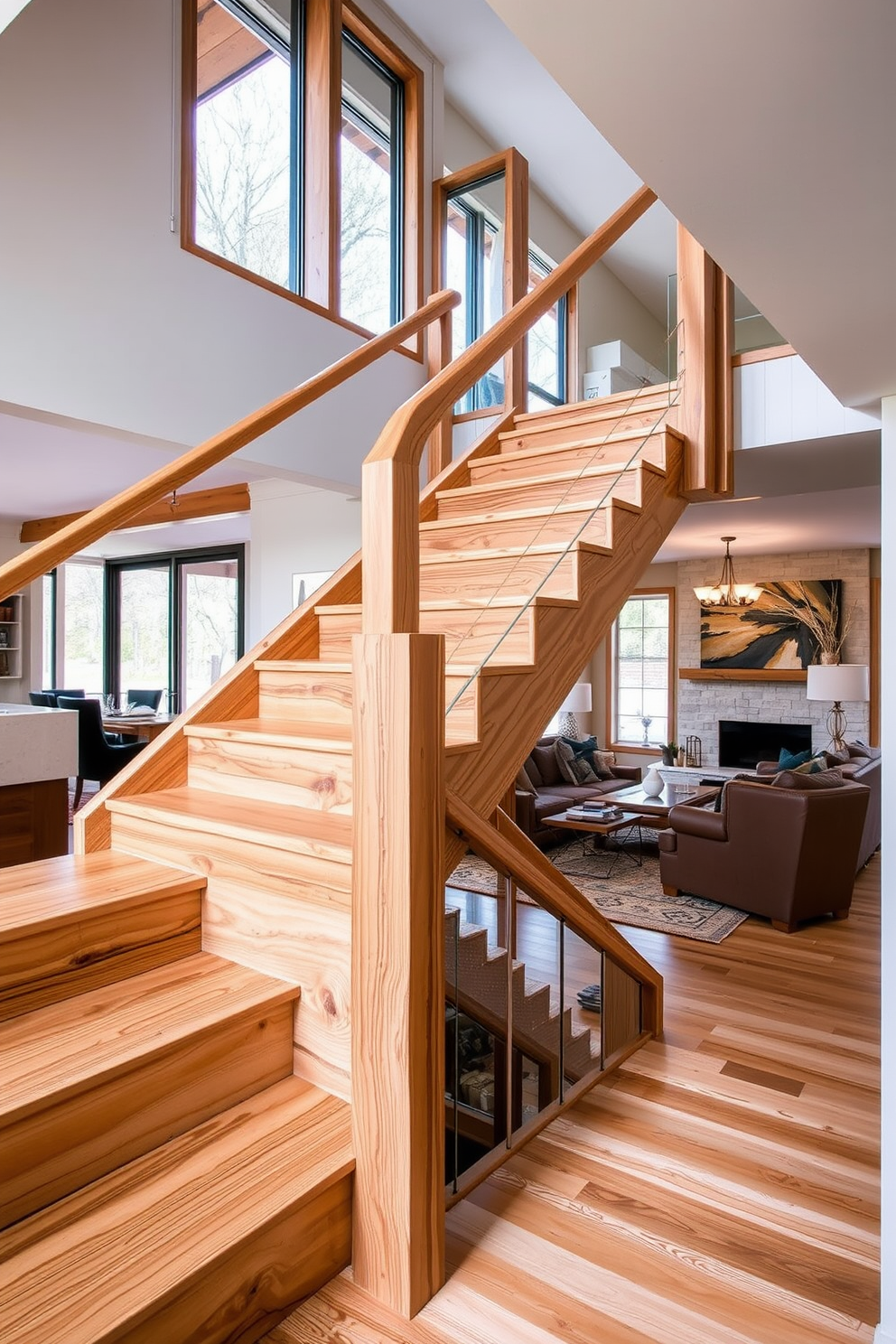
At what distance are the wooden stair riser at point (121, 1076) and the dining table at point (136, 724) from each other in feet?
20.0

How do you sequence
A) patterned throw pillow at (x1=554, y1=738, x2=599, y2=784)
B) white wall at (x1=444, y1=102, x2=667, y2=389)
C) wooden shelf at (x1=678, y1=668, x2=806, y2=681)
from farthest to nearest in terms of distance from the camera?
wooden shelf at (x1=678, y1=668, x2=806, y2=681) → patterned throw pillow at (x1=554, y1=738, x2=599, y2=784) → white wall at (x1=444, y1=102, x2=667, y2=389)

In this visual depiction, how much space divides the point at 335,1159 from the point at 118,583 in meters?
9.59

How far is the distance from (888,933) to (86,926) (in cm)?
155

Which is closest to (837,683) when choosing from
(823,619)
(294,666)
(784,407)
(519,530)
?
(823,619)

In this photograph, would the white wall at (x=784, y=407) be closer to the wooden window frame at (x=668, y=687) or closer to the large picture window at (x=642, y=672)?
the wooden window frame at (x=668, y=687)

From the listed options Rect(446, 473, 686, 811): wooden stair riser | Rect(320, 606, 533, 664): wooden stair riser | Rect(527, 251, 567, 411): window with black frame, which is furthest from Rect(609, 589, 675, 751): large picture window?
Rect(320, 606, 533, 664): wooden stair riser

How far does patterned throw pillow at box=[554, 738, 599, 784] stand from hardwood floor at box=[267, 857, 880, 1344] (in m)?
4.77

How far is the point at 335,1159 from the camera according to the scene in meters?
1.44

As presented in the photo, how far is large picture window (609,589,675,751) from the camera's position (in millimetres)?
10109

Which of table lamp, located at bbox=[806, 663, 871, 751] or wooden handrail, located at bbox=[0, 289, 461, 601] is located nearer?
wooden handrail, located at bbox=[0, 289, 461, 601]

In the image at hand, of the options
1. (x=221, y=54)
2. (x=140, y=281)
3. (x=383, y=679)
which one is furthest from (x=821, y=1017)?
(x=221, y=54)

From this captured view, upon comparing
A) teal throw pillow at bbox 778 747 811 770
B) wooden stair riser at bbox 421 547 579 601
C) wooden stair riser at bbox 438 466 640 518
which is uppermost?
wooden stair riser at bbox 438 466 640 518

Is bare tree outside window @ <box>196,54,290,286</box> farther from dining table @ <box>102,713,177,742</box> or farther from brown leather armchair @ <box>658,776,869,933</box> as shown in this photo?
dining table @ <box>102,713,177,742</box>

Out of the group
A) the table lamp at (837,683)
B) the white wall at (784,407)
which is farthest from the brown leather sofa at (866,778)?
the white wall at (784,407)
